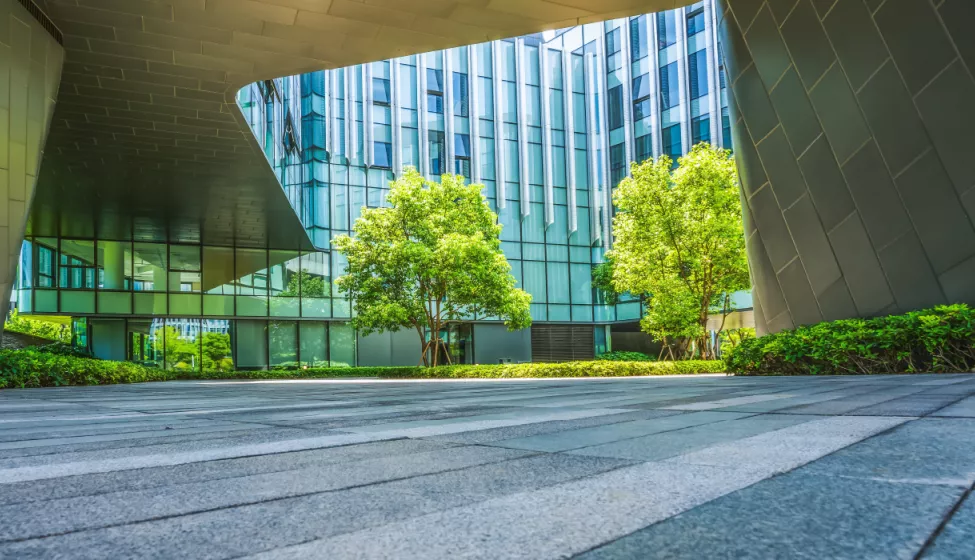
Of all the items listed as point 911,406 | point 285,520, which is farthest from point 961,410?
point 285,520

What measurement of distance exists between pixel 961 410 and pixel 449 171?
120 ft

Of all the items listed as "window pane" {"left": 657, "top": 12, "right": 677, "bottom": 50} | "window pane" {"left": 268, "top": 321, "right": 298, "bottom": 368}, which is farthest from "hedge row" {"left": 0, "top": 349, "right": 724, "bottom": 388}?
"window pane" {"left": 657, "top": 12, "right": 677, "bottom": 50}

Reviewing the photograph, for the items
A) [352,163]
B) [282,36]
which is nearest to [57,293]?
[352,163]

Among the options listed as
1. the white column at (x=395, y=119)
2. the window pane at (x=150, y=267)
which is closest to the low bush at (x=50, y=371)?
the window pane at (x=150, y=267)

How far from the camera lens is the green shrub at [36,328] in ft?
109

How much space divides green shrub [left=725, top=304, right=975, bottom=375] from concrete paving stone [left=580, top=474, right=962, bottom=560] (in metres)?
10.7

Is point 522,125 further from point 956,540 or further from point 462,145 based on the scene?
point 956,540

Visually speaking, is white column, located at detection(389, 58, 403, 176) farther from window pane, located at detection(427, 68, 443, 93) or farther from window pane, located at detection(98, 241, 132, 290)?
window pane, located at detection(98, 241, 132, 290)

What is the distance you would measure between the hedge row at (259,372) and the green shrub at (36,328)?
1045cm

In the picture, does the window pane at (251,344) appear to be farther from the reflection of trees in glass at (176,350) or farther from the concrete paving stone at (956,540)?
the concrete paving stone at (956,540)

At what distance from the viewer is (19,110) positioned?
1213 cm

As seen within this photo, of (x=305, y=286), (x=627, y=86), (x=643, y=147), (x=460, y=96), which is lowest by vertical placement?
(x=305, y=286)

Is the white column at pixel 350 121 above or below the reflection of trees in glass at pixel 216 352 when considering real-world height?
above

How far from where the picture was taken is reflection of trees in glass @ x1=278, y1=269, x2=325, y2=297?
33875mm
